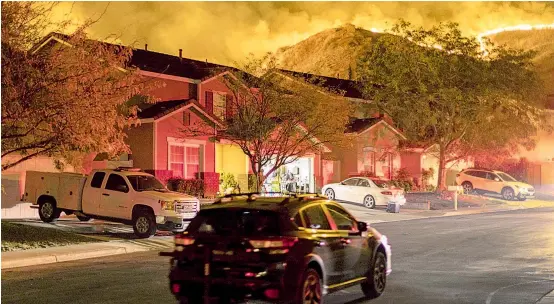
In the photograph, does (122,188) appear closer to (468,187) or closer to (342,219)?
(342,219)

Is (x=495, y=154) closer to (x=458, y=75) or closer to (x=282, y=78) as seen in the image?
(x=458, y=75)

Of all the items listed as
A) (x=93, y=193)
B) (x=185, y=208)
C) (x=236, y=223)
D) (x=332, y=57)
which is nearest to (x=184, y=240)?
(x=236, y=223)

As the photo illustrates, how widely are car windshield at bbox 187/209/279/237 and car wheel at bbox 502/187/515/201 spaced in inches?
1639

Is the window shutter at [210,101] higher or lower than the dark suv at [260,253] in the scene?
higher

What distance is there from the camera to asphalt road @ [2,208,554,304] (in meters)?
12.2

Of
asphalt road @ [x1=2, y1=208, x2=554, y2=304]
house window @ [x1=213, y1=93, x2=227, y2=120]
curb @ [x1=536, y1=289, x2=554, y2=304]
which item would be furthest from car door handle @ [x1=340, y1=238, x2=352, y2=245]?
house window @ [x1=213, y1=93, x2=227, y2=120]

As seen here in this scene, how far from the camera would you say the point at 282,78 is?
113 feet

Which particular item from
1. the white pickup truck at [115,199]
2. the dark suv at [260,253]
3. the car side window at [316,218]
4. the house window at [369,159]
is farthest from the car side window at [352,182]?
the car side window at [316,218]

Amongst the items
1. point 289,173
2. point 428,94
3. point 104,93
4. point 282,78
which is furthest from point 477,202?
point 104,93

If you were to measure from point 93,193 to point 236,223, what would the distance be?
14.8m

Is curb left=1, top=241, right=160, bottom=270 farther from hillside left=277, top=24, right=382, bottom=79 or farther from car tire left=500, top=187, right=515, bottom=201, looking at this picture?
car tire left=500, top=187, right=515, bottom=201

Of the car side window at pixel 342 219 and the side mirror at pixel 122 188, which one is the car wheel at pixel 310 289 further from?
the side mirror at pixel 122 188

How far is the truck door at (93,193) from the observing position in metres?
24.1

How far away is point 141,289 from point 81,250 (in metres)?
6.73
